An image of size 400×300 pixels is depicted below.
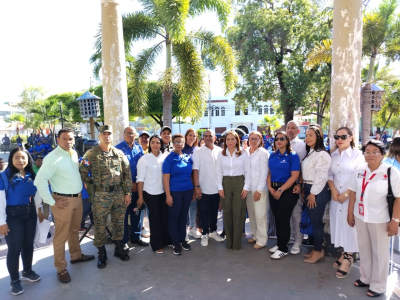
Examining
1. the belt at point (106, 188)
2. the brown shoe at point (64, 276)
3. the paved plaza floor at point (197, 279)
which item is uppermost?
the belt at point (106, 188)

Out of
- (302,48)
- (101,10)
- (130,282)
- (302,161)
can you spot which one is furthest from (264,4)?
(130,282)

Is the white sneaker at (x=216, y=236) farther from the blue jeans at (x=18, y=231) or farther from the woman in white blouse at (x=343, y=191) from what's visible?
the blue jeans at (x=18, y=231)

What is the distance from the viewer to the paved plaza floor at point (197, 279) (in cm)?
321

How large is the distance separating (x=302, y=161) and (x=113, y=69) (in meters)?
3.50

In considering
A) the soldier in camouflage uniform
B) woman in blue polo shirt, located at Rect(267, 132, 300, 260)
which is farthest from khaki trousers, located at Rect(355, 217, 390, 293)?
the soldier in camouflage uniform

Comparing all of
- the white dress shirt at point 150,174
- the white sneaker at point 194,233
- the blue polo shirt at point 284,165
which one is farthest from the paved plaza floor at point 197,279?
the blue polo shirt at point 284,165

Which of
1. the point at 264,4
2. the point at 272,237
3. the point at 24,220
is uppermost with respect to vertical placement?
the point at 264,4

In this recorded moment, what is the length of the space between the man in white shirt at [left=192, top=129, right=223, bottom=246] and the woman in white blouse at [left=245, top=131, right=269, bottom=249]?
0.56 metres

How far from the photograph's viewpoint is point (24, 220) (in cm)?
332

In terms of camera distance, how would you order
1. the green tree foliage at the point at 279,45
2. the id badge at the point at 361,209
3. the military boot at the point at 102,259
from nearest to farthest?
the id badge at the point at 361,209 → the military boot at the point at 102,259 → the green tree foliage at the point at 279,45

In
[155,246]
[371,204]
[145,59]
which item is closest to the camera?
[371,204]

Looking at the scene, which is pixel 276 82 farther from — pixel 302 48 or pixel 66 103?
pixel 66 103

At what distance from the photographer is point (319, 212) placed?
380 centimetres

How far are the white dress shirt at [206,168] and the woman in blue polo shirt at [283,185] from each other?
0.88 metres
